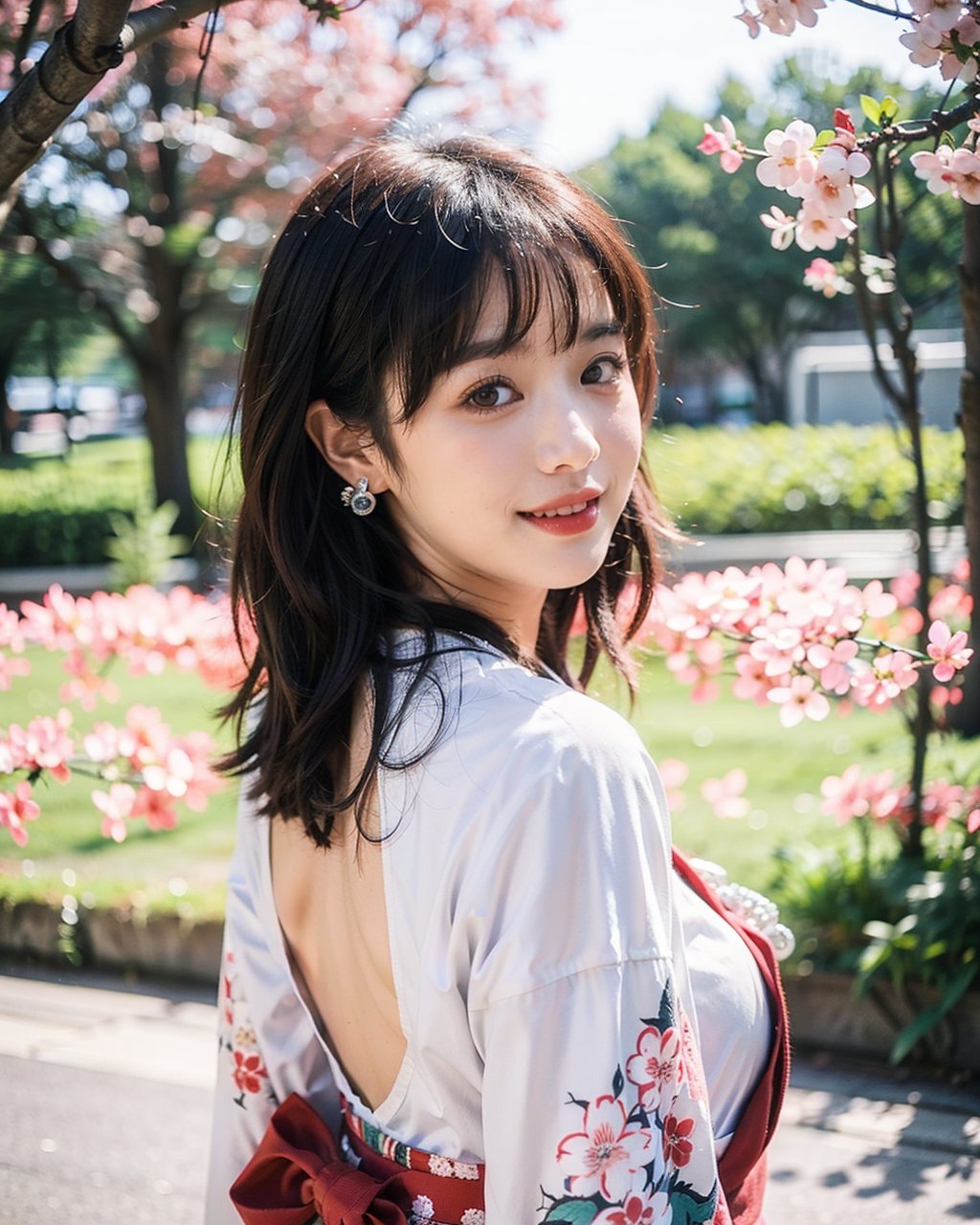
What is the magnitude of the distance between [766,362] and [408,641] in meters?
25.1

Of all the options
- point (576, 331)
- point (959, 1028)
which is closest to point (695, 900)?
point (576, 331)

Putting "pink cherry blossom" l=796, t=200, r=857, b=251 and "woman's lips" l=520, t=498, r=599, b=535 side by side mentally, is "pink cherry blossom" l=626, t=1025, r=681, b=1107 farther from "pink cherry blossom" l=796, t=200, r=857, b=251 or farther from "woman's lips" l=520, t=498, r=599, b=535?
"pink cherry blossom" l=796, t=200, r=857, b=251

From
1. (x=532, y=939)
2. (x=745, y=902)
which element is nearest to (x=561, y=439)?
(x=532, y=939)

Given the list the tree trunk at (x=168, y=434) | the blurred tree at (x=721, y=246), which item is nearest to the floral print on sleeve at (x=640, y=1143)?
the blurred tree at (x=721, y=246)

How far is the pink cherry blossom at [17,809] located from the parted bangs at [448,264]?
113cm

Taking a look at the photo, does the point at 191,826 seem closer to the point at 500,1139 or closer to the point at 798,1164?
the point at 798,1164

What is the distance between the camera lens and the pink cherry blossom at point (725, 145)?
1899mm

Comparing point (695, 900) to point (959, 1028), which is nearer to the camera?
point (695, 900)

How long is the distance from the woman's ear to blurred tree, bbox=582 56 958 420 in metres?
6.62

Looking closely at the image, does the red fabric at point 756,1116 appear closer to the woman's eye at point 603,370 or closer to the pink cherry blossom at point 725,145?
the woman's eye at point 603,370

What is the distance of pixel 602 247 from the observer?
1336mm

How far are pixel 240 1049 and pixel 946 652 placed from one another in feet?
3.40

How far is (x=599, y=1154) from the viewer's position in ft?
3.39

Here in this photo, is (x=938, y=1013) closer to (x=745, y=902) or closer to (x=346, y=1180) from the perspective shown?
(x=745, y=902)
